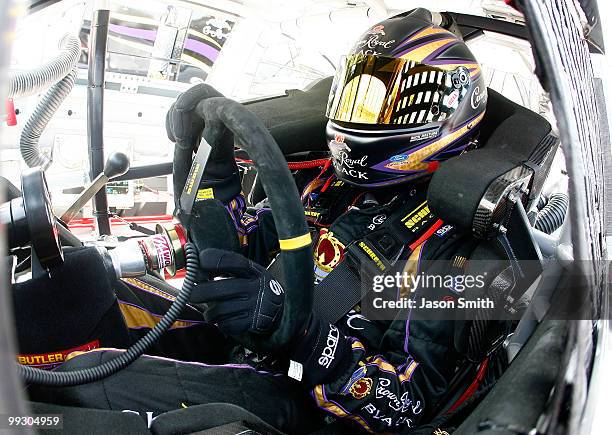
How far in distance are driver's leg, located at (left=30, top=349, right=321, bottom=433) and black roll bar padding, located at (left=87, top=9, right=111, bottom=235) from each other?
134 cm

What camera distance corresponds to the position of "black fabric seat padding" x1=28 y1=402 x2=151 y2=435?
2.56ft

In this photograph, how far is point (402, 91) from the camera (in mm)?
1219

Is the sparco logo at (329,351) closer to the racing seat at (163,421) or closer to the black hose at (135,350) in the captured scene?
the racing seat at (163,421)

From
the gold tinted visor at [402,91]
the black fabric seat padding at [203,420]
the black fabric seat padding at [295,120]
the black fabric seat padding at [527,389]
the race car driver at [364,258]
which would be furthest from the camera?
the black fabric seat padding at [295,120]

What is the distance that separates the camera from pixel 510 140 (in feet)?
3.91

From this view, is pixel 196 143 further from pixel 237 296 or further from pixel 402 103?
pixel 402 103

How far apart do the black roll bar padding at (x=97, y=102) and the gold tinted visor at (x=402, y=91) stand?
1135mm

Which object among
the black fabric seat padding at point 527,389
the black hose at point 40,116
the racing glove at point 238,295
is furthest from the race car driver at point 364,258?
the black hose at point 40,116

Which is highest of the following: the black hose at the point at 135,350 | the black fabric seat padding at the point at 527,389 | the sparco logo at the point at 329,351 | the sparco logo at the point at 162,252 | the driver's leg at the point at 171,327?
the black fabric seat padding at the point at 527,389

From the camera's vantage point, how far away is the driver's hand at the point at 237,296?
2.90ft

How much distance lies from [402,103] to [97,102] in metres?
1.35

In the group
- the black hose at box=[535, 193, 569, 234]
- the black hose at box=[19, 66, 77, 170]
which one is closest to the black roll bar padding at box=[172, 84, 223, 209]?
the black hose at box=[19, 66, 77, 170]

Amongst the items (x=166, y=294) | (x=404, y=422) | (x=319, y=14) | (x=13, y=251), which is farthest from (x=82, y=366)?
(x=319, y=14)

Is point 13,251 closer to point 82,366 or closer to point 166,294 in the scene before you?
point 82,366
